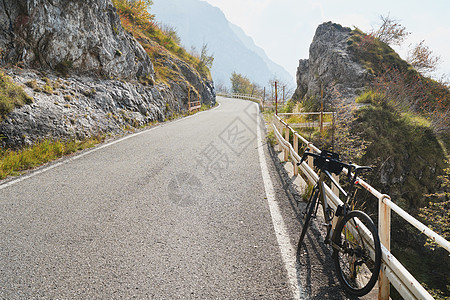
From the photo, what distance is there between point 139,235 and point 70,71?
425 inches

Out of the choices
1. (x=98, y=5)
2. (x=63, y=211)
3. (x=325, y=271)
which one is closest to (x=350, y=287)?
(x=325, y=271)

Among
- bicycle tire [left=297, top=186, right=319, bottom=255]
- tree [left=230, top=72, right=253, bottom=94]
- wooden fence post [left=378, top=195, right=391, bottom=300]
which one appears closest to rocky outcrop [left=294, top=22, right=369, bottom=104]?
bicycle tire [left=297, top=186, right=319, bottom=255]

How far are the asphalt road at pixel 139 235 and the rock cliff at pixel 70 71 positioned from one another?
249cm

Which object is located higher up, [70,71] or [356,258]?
[70,71]

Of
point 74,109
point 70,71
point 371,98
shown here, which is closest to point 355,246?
point 74,109

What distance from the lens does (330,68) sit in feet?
61.1

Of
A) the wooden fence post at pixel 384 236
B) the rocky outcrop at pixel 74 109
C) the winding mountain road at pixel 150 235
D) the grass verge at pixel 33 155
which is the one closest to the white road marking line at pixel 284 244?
the winding mountain road at pixel 150 235

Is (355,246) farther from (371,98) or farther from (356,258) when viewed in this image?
(371,98)

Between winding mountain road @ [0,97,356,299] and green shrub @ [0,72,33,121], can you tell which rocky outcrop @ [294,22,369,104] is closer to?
winding mountain road @ [0,97,356,299]

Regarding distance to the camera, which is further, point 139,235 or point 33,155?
point 33,155

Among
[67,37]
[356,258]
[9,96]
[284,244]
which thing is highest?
[67,37]

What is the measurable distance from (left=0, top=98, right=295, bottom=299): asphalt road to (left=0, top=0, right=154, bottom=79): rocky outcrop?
622 cm

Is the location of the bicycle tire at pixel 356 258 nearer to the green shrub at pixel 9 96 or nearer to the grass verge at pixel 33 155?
the grass verge at pixel 33 155

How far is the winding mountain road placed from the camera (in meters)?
2.45
